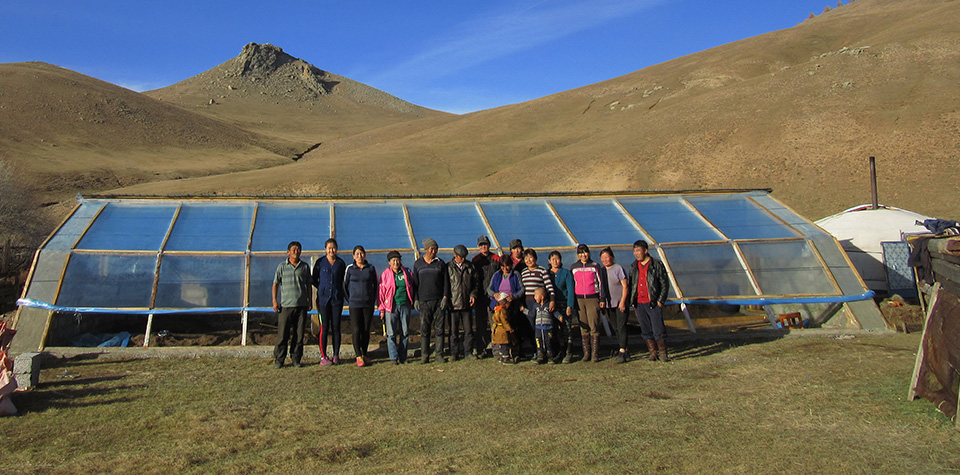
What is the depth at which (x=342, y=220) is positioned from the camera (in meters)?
11.9

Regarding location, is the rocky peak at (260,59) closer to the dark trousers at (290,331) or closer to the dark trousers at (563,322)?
the dark trousers at (290,331)

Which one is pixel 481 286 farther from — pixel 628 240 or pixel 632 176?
pixel 632 176

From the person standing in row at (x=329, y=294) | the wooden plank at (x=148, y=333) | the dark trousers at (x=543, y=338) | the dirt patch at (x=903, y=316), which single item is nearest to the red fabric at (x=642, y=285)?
the dark trousers at (x=543, y=338)

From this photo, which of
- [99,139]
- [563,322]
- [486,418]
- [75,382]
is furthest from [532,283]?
[99,139]

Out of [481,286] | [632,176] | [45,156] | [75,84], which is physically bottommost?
[481,286]

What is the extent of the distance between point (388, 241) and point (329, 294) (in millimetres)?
2548

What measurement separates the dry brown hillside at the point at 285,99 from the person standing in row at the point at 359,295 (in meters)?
86.3

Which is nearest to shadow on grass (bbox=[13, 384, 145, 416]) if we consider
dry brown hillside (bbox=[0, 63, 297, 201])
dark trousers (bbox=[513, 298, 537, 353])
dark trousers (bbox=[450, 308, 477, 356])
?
dark trousers (bbox=[450, 308, 477, 356])

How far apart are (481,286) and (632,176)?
3334 cm

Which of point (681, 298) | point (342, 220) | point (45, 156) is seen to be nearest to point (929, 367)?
point (681, 298)

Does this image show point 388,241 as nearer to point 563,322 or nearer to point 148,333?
point 563,322

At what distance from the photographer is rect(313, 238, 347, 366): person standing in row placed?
29.2ft

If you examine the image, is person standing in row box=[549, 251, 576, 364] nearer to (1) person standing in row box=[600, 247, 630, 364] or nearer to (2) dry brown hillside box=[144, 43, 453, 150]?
(1) person standing in row box=[600, 247, 630, 364]

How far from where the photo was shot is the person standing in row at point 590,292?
8.95 metres
